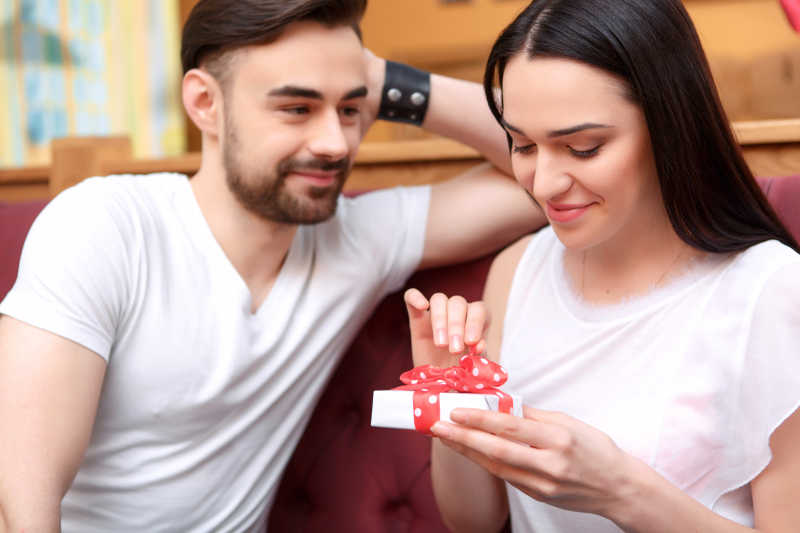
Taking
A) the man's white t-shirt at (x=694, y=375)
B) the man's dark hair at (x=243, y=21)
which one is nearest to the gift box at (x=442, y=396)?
the man's white t-shirt at (x=694, y=375)

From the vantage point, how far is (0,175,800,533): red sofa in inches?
57.9

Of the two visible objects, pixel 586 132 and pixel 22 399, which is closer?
pixel 586 132

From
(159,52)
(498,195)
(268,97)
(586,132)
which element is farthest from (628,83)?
(159,52)

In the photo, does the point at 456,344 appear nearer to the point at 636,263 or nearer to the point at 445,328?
the point at 445,328

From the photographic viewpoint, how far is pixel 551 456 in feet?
2.67

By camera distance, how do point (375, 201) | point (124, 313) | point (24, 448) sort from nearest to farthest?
point (24, 448)
point (124, 313)
point (375, 201)

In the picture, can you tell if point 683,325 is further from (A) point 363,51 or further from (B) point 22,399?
(B) point 22,399

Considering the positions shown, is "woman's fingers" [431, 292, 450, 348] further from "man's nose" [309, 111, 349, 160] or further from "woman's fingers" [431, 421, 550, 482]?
"man's nose" [309, 111, 349, 160]

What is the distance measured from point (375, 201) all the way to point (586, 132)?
25.9 inches

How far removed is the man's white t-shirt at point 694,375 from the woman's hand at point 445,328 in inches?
7.4

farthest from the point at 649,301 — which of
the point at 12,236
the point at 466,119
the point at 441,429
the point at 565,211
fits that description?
the point at 12,236

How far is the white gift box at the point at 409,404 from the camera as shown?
88 centimetres

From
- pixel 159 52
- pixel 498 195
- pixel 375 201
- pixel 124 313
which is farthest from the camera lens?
pixel 159 52

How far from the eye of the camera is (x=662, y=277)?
3.53 ft
